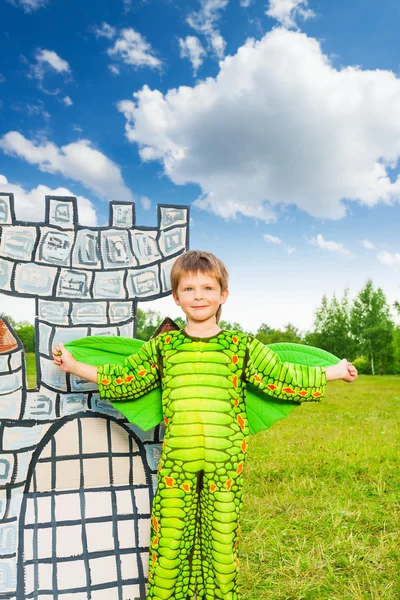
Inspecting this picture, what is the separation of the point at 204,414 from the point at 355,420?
6216 mm

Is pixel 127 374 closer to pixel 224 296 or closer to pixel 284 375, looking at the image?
pixel 224 296

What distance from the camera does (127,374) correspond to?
2.14 m

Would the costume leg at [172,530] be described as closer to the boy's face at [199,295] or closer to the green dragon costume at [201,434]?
the green dragon costume at [201,434]

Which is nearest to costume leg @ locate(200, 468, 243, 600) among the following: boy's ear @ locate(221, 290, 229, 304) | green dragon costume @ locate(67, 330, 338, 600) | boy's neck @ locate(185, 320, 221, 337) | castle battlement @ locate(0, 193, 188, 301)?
green dragon costume @ locate(67, 330, 338, 600)

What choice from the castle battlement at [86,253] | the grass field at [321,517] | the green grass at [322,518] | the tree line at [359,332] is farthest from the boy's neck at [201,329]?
the tree line at [359,332]

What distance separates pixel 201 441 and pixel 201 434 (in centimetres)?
3

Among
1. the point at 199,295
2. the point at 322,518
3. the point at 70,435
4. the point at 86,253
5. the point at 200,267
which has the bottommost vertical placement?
the point at 322,518

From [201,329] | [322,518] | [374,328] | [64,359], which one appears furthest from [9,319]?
[374,328]

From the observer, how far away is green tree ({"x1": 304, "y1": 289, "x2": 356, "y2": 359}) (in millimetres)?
23938

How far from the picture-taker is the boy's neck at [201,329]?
2104mm

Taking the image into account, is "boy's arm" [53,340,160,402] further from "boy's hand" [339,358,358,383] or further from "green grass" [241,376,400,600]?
"green grass" [241,376,400,600]

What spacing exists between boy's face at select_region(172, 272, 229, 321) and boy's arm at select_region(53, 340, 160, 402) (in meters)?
0.22

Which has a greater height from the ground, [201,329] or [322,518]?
[201,329]

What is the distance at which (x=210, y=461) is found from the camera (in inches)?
78.3
